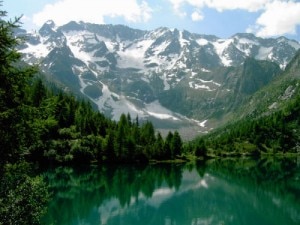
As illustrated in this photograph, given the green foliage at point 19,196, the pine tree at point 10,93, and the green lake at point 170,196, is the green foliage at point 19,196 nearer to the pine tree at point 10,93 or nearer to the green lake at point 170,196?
the pine tree at point 10,93

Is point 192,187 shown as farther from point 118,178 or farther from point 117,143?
point 117,143

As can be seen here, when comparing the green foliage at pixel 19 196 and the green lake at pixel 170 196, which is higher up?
the green foliage at pixel 19 196

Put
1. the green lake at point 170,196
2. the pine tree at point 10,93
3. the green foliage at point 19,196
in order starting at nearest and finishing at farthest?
1. the green foliage at point 19,196
2. the pine tree at point 10,93
3. the green lake at point 170,196

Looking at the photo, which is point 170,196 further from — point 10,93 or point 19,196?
point 10,93

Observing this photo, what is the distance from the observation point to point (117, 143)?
139 meters

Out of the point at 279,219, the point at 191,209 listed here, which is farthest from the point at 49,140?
the point at 279,219

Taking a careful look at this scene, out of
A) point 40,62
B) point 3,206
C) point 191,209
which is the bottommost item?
point 191,209

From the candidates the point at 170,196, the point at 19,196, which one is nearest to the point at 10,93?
the point at 19,196

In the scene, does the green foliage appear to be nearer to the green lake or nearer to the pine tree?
the pine tree

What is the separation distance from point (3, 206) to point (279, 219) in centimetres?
5256

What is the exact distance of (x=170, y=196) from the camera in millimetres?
83562

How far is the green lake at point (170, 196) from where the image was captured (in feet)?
204

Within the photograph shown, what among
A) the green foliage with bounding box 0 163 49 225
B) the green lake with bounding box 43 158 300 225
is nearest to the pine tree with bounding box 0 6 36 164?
the green foliage with bounding box 0 163 49 225

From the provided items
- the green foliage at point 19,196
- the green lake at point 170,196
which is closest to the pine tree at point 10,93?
the green foliage at point 19,196
